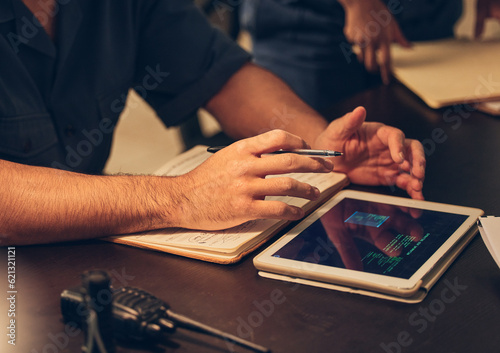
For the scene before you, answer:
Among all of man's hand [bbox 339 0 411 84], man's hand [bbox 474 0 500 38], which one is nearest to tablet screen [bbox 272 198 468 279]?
man's hand [bbox 339 0 411 84]

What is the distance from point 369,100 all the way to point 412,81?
0.45ft

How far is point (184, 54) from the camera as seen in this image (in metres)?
1.27

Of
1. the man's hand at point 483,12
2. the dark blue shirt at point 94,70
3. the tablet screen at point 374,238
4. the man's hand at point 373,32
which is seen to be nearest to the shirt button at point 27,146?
the dark blue shirt at point 94,70

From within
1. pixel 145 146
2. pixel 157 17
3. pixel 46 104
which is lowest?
pixel 145 146

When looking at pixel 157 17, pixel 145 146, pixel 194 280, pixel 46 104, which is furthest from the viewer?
pixel 145 146

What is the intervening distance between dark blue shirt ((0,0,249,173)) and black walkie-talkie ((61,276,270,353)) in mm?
518

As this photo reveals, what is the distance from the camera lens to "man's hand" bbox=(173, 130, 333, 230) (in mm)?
768

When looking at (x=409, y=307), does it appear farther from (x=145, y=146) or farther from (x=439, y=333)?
(x=145, y=146)

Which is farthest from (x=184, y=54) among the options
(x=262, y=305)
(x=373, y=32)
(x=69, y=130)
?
(x=262, y=305)

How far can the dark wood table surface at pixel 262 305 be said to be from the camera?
58cm

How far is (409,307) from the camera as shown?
62 cm

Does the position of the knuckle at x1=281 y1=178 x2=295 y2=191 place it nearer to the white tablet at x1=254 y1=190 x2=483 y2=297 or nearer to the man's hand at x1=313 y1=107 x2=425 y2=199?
the white tablet at x1=254 y1=190 x2=483 y2=297

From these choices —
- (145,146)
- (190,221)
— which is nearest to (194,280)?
(190,221)

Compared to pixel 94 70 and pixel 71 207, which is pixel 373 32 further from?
pixel 71 207
